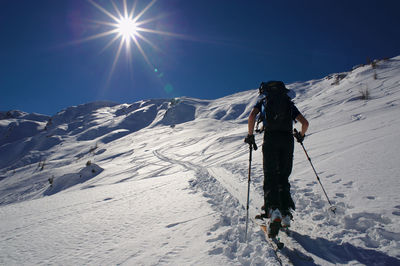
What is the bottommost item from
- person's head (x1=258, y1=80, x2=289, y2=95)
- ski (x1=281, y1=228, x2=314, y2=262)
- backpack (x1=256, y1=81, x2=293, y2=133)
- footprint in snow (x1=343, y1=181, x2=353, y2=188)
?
ski (x1=281, y1=228, x2=314, y2=262)

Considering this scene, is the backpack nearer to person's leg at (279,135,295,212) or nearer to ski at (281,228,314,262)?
person's leg at (279,135,295,212)

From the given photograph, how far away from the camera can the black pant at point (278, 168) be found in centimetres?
283

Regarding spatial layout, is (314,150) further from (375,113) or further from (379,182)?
(375,113)

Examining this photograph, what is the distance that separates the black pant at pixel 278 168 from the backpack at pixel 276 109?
0.41 ft

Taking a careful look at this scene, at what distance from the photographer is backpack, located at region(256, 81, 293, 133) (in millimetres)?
2924

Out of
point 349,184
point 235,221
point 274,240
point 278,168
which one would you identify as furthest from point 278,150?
point 349,184

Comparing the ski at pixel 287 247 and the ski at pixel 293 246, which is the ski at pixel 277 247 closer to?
the ski at pixel 287 247

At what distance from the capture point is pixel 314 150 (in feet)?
20.1

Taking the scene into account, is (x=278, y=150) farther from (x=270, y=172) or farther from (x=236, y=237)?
(x=236, y=237)

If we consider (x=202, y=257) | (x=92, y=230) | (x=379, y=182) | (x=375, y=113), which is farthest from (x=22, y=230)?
(x=375, y=113)

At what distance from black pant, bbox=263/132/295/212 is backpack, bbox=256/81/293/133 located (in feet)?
0.41

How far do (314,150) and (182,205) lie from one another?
181 inches

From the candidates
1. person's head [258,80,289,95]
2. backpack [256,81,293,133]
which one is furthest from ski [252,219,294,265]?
person's head [258,80,289,95]

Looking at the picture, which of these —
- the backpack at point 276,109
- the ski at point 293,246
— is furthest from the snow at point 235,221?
the backpack at point 276,109
